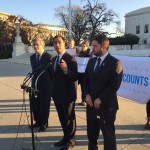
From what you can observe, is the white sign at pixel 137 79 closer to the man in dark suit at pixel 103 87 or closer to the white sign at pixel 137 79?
the white sign at pixel 137 79

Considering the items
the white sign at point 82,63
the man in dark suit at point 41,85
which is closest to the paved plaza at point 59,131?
the man in dark suit at point 41,85

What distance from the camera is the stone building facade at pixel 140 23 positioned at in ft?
218

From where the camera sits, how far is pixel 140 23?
69062 mm

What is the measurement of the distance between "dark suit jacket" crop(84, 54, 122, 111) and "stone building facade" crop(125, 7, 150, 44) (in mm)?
63218

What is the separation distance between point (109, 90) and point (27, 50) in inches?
1378

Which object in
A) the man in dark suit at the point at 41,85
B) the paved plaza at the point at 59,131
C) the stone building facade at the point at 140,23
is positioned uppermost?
the stone building facade at the point at 140,23

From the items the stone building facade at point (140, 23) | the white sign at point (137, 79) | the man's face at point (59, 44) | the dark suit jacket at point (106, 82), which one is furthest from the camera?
the stone building facade at point (140, 23)

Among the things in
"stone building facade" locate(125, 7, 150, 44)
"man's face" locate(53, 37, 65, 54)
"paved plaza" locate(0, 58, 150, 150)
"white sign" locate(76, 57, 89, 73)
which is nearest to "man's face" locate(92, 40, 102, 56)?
"man's face" locate(53, 37, 65, 54)

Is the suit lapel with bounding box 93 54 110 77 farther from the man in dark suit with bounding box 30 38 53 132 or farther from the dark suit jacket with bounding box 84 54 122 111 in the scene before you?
the man in dark suit with bounding box 30 38 53 132

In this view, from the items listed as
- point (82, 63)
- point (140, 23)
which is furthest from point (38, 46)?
point (140, 23)

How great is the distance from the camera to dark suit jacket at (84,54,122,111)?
336 cm

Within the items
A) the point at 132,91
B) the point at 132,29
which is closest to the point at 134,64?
the point at 132,91

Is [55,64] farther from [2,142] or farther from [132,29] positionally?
[132,29]

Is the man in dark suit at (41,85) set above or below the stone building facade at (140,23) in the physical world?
below
